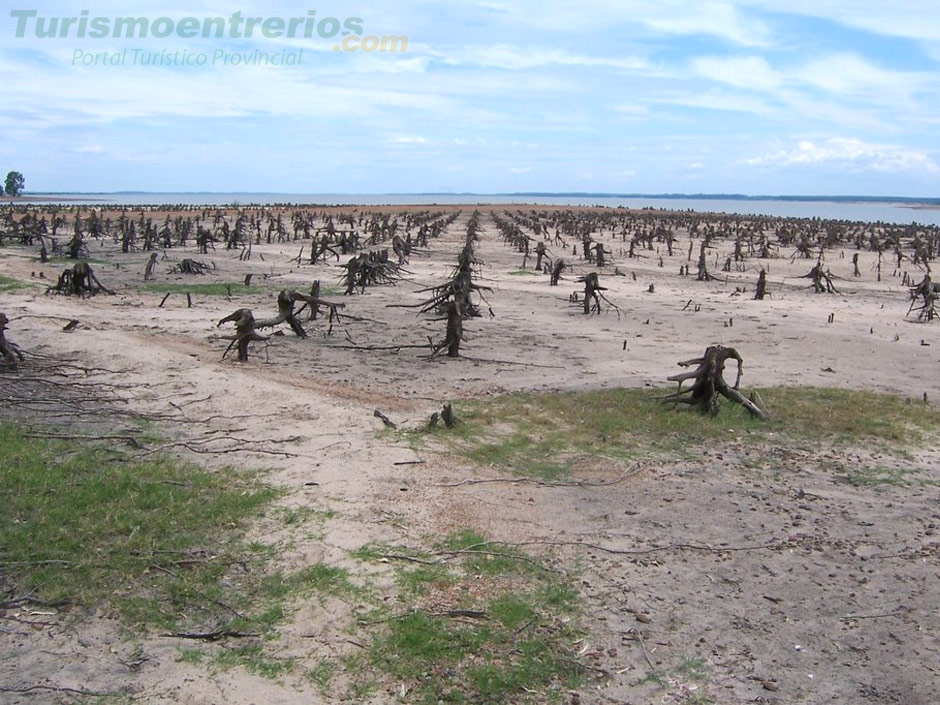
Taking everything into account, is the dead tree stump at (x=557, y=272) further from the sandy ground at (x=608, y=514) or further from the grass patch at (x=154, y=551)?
the grass patch at (x=154, y=551)

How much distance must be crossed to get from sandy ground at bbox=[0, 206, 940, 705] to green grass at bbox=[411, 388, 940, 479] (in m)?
0.43

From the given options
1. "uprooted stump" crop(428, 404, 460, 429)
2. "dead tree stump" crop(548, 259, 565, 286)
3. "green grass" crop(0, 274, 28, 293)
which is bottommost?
"uprooted stump" crop(428, 404, 460, 429)

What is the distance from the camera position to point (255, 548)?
20.4 feet

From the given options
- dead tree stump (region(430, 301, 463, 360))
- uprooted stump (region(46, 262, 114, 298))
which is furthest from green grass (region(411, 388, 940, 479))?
uprooted stump (region(46, 262, 114, 298))

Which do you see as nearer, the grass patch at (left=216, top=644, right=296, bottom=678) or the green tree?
the grass patch at (left=216, top=644, right=296, bottom=678)

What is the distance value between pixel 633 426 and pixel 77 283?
1398 centimetres

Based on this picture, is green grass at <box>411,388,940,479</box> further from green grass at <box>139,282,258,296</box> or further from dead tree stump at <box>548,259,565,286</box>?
dead tree stump at <box>548,259,565,286</box>

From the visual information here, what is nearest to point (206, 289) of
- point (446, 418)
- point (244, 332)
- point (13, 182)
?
point (244, 332)

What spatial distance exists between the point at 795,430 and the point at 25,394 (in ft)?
30.3

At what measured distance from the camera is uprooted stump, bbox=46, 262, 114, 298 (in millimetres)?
18234

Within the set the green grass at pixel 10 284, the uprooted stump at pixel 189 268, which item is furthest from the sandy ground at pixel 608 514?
the uprooted stump at pixel 189 268

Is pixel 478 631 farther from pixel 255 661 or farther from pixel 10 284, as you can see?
pixel 10 284

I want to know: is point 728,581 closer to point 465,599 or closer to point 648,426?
point 465,599

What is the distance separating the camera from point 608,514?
7148 mm
